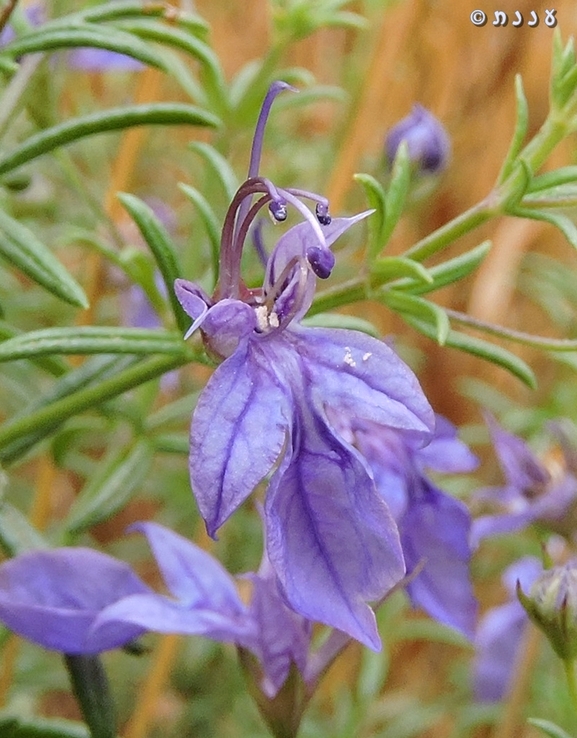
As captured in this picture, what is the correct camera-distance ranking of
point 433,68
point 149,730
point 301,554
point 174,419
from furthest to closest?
point 433,68 → point 149,730 → point 174,419 → point 301,554

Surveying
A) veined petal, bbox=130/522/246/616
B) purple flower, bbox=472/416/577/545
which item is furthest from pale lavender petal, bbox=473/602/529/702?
veined petal, bbox=130/522/246/616

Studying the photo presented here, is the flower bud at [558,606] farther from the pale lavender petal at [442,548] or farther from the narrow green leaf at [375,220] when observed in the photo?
the narrow green leaf at [375,220]

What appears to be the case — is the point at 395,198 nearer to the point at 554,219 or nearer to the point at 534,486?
the point at 554,219

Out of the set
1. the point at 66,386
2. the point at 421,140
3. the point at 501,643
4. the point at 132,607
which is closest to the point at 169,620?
the point at 132,607

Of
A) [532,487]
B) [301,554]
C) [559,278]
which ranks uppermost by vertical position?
[301,554]

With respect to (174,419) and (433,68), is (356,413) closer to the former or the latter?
(174,419)

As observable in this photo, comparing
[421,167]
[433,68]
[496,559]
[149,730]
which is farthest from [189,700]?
[433,68]
